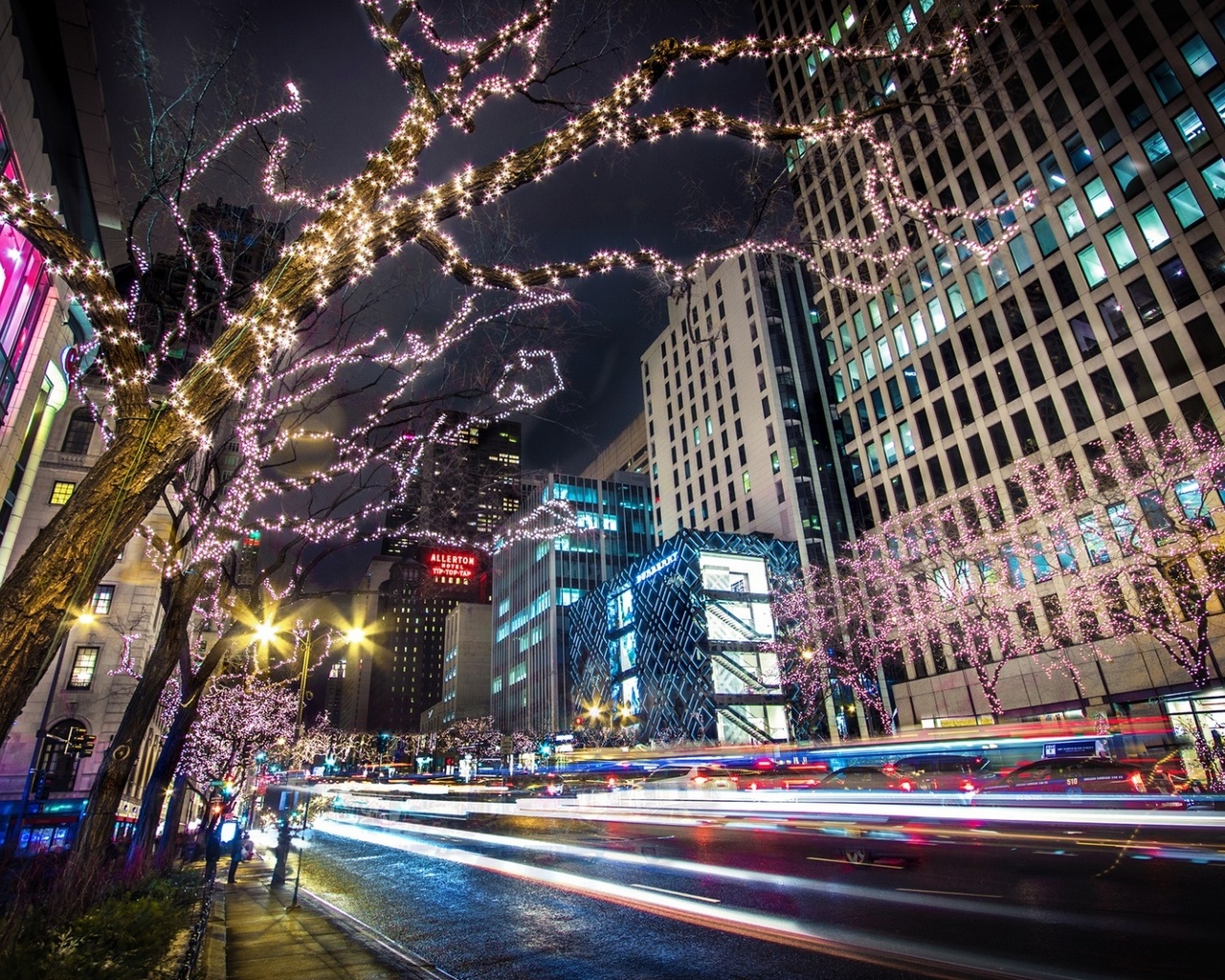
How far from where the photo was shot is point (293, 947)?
8406 mm

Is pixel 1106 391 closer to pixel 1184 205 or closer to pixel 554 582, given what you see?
pixel 1184 205

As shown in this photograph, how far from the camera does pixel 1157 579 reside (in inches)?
1105

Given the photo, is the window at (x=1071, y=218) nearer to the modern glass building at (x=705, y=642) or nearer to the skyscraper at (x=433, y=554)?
the modern glass building at (x=705, y=642)

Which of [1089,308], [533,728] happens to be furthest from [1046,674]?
[533,728]

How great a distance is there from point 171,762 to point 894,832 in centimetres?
1591

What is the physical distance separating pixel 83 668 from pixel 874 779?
123ft

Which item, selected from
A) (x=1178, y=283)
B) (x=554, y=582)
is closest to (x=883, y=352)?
(x=1178, y=283)

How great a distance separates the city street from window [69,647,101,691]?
26.1 metres

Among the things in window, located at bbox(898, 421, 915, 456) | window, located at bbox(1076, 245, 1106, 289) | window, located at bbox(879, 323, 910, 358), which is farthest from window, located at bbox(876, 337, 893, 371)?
window, located at bbox(1076, 245, 1106, 289)

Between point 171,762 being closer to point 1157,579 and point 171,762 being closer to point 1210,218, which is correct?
point 1157,579

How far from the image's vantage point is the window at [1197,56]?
1159 inches

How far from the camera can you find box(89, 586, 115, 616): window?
1310 inches

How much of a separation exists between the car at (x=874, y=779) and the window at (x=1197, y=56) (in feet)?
117

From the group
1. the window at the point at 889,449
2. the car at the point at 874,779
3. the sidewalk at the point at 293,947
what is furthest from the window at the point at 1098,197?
the sidewalk at the point at 293,947
